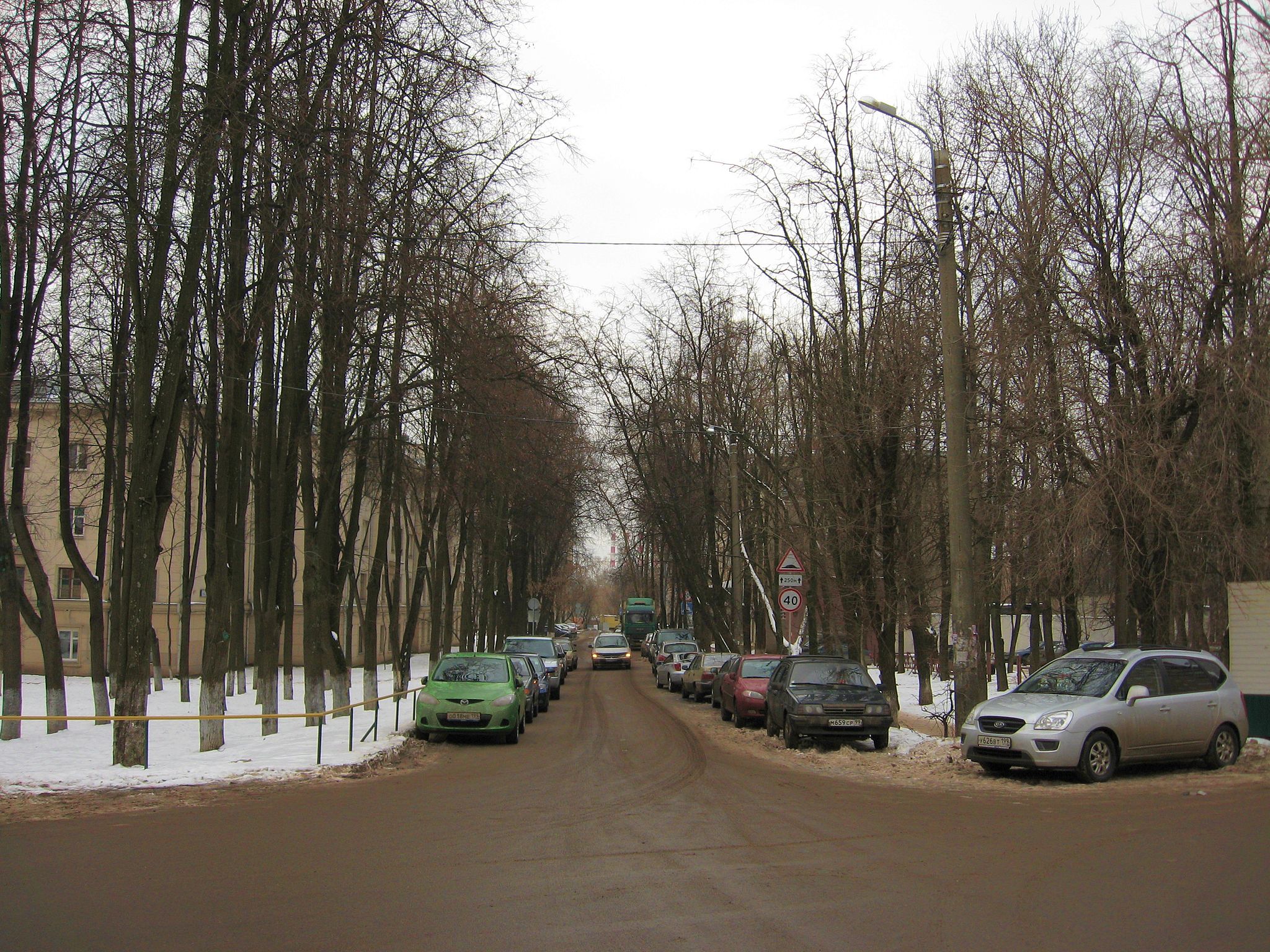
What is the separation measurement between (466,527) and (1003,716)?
23.9 metres

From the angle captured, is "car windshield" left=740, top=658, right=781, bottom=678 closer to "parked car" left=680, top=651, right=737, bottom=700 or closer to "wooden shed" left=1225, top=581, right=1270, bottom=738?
"parked car" left=680, top=651, right=737, bottom=700

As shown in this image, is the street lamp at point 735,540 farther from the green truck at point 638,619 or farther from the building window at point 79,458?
the green truck at point 638,619

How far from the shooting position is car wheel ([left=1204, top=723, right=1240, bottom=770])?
12.2m

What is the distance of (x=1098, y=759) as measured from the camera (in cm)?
1148

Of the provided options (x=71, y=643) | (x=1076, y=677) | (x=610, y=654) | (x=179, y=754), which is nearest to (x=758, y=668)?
(x=1076, y=677)

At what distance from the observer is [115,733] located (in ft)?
41.7

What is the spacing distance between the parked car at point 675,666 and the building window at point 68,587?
2421cm

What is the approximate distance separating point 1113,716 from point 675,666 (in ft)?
75.0

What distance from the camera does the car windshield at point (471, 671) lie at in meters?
17.6

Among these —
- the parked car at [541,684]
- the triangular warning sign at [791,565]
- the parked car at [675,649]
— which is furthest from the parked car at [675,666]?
the triangular warning sign at [791,565]

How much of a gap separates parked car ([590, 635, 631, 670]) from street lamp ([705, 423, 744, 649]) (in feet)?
53.5

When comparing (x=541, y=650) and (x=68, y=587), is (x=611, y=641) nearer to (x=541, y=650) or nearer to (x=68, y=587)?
(x=541, y=650)

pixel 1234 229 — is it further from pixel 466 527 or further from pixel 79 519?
pixel 79 519

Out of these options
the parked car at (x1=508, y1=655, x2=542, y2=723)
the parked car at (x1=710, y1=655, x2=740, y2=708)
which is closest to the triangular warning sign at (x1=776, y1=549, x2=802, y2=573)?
the parked car at (x1=710, y1=655, x2=740, y2=708)
